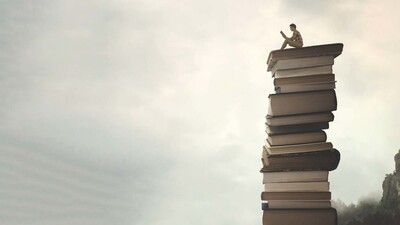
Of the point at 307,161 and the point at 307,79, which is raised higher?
the point at 307,79

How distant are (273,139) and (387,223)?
97cm

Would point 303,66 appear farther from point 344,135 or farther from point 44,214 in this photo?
point 44,214

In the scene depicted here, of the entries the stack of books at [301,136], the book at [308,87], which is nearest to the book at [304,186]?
the stack of books at [301,136]

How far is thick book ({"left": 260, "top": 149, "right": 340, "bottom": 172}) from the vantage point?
49.6 inches

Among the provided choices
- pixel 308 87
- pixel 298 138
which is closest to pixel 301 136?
pixel 298 138

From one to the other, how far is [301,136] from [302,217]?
207 millimetres

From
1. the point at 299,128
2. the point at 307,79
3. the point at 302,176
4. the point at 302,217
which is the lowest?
the point at 302,217

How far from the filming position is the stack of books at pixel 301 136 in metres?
1.25

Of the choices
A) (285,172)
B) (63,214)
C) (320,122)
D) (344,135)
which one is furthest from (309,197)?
(63,214)

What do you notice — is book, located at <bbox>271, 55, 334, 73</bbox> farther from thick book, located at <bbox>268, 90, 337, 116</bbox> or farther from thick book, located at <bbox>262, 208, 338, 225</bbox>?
thick book, located at <bbox>262, 208, 338, 225</bbox>

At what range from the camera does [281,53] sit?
4.13ft

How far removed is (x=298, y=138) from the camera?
1.27 metres

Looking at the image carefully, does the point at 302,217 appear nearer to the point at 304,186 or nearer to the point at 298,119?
the point at 304,186

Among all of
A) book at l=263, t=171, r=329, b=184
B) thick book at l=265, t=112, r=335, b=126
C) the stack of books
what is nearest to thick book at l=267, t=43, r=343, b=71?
the stack of books
